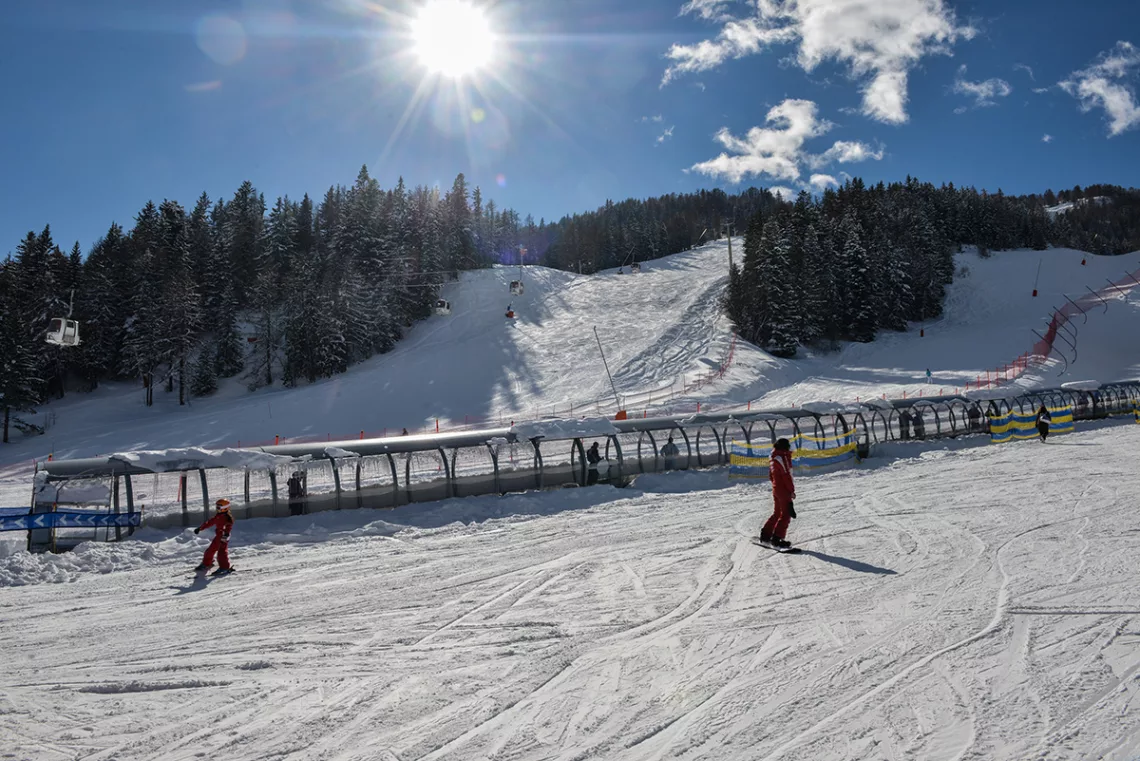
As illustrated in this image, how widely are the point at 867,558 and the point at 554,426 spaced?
366 inches

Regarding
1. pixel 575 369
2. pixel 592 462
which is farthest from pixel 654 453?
pixel 575 369

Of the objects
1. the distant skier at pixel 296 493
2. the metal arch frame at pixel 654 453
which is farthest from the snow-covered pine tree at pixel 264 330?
the metal arch frame at pixel 654 453

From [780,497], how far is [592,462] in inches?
306

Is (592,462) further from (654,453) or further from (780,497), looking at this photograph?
(780,497)

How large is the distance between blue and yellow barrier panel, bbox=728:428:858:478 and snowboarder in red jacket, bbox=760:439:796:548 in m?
7.81

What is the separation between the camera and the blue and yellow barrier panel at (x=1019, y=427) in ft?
85.5

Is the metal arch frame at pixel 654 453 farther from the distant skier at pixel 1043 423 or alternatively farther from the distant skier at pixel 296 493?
the distant skier at pixel 1043 423

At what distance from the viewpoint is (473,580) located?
8.85 metres

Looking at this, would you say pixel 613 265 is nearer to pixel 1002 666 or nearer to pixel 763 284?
pixel 763 284

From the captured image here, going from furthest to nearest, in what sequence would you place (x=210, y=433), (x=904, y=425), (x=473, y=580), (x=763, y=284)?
(x=763, y=284), (x=210, y=433), (x=904, y=425), (x=473, y=580)

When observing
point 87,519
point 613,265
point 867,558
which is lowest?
point 867,558

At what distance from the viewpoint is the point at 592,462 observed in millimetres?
17328

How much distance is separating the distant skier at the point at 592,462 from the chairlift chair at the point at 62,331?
24.7 meters

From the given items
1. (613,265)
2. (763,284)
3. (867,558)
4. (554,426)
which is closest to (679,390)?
(763,284)
